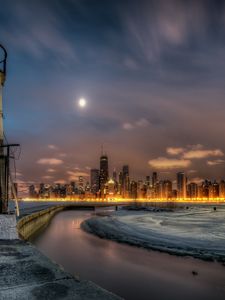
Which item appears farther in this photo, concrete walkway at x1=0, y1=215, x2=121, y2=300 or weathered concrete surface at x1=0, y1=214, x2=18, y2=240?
weathered concrete surface at x1=0, y1=214, x2=18, y2=240

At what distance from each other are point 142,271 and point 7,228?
314 inches

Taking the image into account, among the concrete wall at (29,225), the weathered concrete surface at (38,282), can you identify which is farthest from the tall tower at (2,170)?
the weathered concrete surface at (38,282)

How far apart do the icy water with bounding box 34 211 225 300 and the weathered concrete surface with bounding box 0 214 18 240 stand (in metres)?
4.32

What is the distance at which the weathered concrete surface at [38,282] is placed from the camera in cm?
588

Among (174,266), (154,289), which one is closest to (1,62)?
(154,289)

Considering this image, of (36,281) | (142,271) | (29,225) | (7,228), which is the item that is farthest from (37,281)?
(29,225)

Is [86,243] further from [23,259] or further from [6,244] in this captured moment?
[23,259]

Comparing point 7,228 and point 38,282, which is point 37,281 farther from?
point 7,228

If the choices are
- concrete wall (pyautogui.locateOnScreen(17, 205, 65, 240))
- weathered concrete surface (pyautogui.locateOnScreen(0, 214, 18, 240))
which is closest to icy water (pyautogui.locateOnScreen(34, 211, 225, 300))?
concrete wall (pyautogui.locateOnScreen(17, 205, 65, 240))

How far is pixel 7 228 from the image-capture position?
13172 mm

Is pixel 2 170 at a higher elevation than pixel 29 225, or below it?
higher

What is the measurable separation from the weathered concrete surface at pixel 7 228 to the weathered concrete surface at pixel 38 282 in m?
3.48

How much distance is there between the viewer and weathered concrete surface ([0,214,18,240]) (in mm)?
13078

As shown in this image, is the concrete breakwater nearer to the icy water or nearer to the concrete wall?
the icy water
